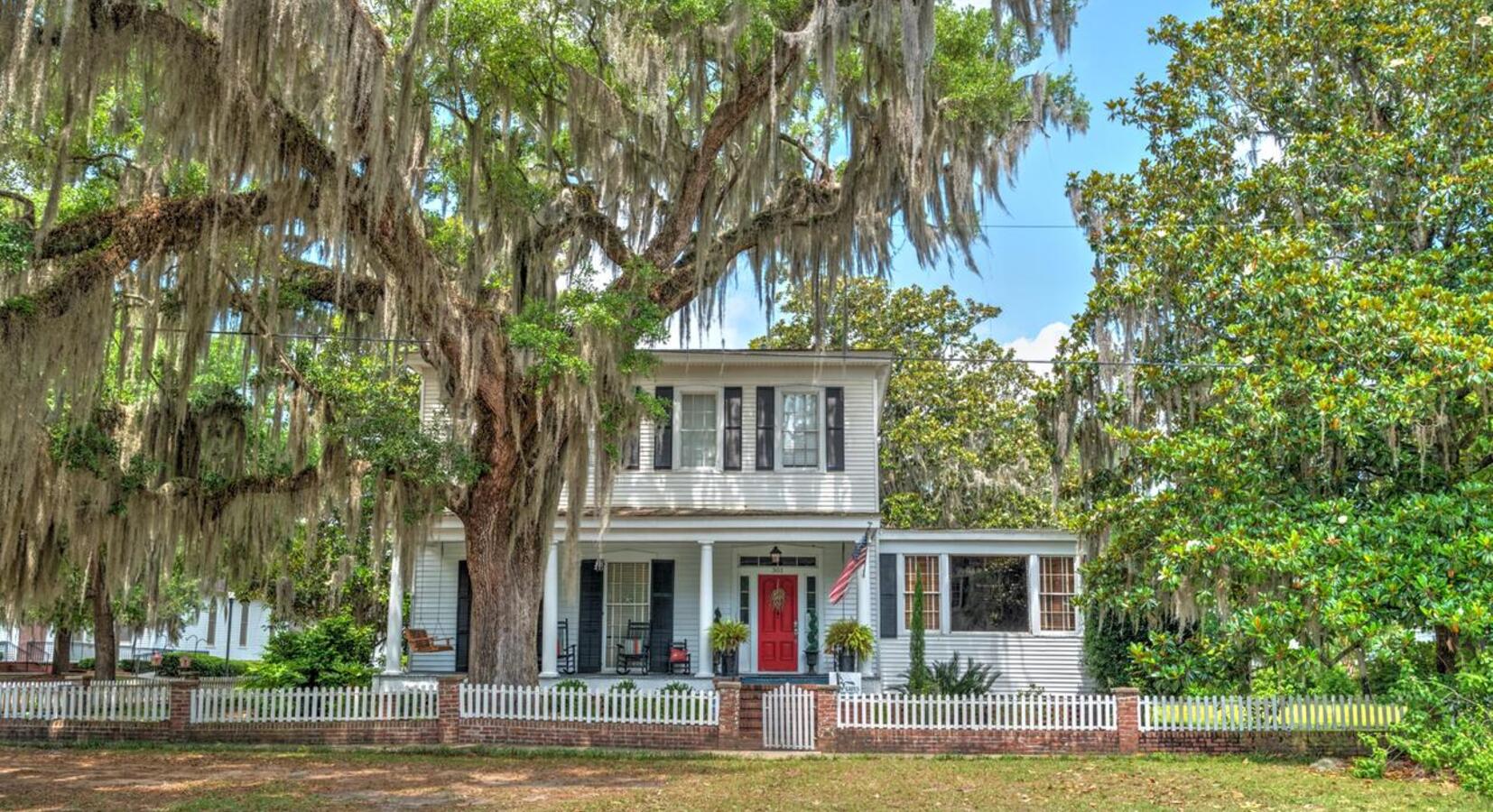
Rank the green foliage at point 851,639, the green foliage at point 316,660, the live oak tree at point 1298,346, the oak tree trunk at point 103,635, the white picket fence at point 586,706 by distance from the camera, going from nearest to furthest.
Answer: the live oak tree at point 1298,346 → the white picket fence at point 586,706 → the green foliage at point 316,660 → the oak tree trunk at point 103,635 → the green foliage at point 851,639

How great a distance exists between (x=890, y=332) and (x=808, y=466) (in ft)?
36.7

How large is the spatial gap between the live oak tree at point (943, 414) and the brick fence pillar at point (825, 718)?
14073 mm

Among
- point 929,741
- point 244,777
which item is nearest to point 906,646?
point 929,741

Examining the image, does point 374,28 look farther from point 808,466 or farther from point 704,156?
point 808,466

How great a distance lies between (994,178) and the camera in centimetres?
1497

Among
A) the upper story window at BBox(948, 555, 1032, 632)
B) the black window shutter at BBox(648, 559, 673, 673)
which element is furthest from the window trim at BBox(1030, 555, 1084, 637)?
the black window shutter at BBox(648, 559, 673, 673)

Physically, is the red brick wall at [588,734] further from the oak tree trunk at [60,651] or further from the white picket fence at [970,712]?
the oak tree trunk at [60,651]

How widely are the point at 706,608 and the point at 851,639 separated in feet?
7.77

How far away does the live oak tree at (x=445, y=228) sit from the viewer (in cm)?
1088

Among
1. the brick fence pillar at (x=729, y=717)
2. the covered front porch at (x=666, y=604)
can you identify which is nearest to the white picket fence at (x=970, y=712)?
the brick fence pillar at (x=729, y=717)

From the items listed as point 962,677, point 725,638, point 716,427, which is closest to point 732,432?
point 716,427

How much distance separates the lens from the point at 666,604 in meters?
20.5

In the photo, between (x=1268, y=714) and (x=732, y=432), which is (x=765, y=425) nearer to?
(x=732, y=432)

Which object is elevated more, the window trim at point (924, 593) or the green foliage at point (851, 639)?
the window trim at point (924, 593)
